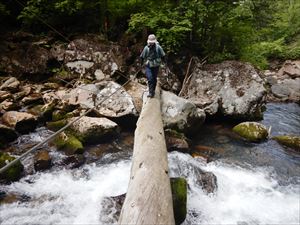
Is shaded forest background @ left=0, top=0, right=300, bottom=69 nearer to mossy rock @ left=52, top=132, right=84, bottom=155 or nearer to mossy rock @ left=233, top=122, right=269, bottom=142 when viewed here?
mossy rock @ left=233, top=122, right=269, bottom=142

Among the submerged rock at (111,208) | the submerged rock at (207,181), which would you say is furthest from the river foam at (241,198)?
the submerged rock at (111,208)

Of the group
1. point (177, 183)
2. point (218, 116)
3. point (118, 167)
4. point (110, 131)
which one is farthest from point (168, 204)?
point (218, 116)

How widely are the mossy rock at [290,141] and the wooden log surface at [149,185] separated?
15.6ft

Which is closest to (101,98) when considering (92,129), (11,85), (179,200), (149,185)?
(92,129)

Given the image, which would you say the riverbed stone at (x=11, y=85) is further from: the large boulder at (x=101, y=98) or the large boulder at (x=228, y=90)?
the large boulder at (x=228, y=90)

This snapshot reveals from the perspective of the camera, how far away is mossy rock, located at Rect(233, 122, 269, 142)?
898 centimetres

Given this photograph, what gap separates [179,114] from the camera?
28.9 feet

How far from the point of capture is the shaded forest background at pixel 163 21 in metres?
10.9

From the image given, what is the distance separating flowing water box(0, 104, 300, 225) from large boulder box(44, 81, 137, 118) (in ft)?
5.15

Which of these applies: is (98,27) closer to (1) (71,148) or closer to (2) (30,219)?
(1) (71,148)

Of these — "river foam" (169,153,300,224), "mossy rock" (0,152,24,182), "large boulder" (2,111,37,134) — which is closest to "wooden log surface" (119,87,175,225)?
"river foam" (169,153,300,224)

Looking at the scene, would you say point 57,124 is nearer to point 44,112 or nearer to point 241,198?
point 44,112

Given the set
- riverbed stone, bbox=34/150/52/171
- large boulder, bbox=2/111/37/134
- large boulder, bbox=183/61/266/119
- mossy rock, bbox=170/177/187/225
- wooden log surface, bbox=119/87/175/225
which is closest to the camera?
wooden log surface, bbox=119/87/175/225

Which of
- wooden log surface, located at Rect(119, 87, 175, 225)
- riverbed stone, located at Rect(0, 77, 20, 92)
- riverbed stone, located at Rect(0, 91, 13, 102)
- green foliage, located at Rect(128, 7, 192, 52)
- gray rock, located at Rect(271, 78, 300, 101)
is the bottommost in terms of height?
gray rock, located at Rect(271, 78, 300, 101)
